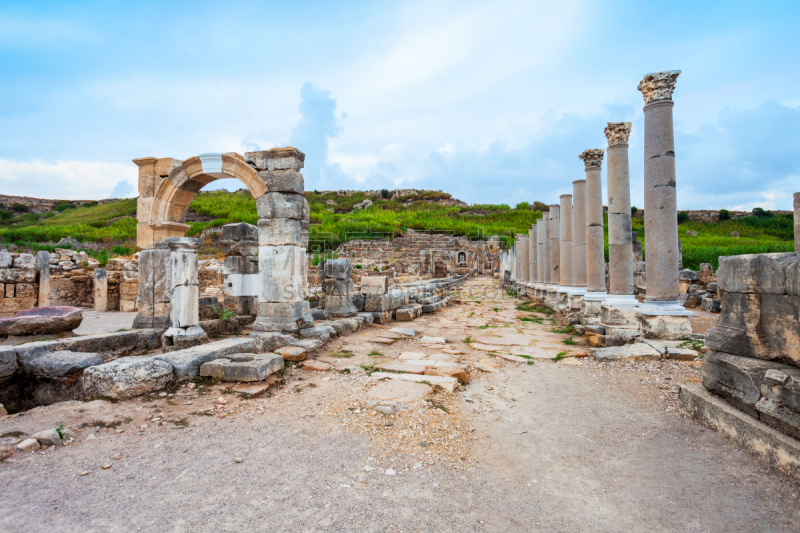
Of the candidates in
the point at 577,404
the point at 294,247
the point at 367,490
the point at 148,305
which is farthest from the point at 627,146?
the point at 148,305

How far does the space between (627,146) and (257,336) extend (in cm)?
798

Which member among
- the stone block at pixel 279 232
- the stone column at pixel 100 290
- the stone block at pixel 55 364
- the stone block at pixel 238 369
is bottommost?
the stone block at pixel 238 369

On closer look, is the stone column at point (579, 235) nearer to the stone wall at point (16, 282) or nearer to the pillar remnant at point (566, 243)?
the pillar remnant at point (566, 243)

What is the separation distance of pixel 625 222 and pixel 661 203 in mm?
1772

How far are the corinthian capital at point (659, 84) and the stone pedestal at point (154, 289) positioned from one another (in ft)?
27.3

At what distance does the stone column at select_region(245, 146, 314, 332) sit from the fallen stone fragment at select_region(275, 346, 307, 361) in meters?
0.67

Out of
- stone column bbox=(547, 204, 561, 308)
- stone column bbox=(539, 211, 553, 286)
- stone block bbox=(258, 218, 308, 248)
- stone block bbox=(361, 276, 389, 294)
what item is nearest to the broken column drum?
stone block bbox=(258, 218, 308, 248)

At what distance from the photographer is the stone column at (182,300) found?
565 cm

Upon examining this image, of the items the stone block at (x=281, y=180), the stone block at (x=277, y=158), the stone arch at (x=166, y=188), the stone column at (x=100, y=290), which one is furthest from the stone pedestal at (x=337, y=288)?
the stone column at (x=100, y=290)

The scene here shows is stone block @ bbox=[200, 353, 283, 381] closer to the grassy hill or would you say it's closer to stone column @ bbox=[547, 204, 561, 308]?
stone column @ bbox=[547, 204, 561, 308]

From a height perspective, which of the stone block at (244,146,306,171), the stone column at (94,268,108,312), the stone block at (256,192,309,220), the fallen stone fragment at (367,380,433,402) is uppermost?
the stone block at (244,146,306,171)

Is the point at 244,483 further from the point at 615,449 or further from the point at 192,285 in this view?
the point at 192,285

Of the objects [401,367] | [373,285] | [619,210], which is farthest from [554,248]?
[401,367]

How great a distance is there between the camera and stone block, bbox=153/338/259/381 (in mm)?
4359
